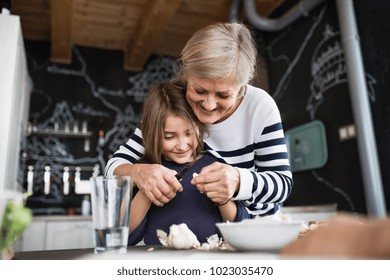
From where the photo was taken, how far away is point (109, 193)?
0.51 m

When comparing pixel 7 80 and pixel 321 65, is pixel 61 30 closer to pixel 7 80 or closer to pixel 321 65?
pixel 7 80

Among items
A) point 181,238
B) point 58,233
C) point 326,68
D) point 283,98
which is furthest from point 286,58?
point 181,238

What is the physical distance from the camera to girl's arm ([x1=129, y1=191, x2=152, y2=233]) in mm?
807

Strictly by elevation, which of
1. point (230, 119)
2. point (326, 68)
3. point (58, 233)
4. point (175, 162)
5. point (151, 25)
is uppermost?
point (151, 25)

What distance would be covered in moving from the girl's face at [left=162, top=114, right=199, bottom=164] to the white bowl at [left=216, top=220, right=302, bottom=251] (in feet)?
1.40

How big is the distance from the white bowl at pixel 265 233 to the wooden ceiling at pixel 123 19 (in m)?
1.58

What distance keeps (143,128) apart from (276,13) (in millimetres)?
2153

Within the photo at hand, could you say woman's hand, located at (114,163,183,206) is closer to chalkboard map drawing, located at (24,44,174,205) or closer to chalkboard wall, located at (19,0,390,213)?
chalkboard wall, located at (19,0,390,213)

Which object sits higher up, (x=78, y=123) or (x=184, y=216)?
(x=78, y=123)

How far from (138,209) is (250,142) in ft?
1.03

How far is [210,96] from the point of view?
86cm

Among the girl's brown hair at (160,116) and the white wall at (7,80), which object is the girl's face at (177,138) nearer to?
the girl's brown hair at (160,116)

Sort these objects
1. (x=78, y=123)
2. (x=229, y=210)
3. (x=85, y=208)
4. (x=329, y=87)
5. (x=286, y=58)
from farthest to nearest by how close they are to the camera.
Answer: (x=78, y=123) < (x=85, y=208) < (x=286, y=58) < (x=329, y=87) < (x=229, y=210)

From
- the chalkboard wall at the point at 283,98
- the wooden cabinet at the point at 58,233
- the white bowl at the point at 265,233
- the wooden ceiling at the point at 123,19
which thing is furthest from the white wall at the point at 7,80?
the white bowl at the point at 265,233
